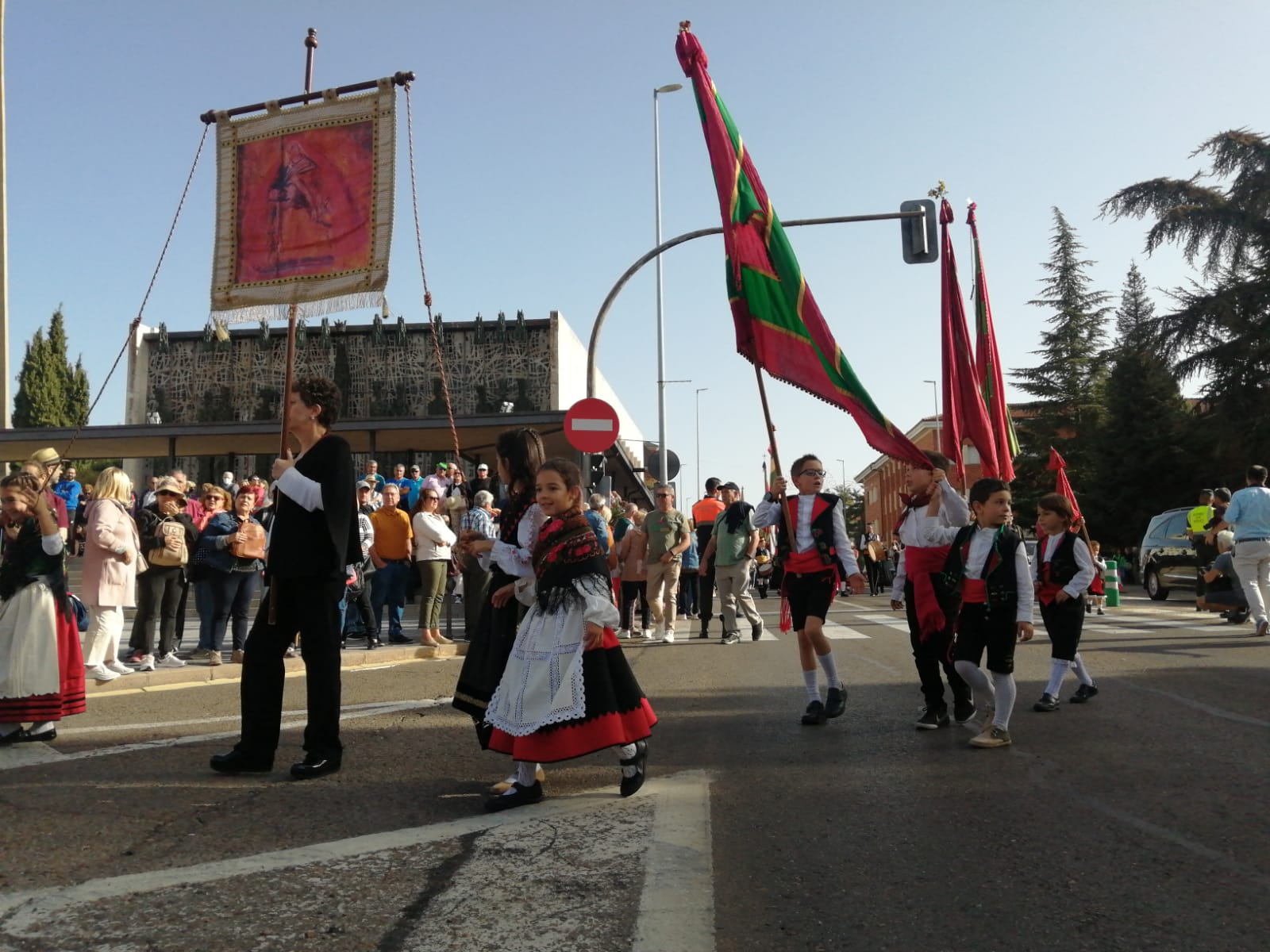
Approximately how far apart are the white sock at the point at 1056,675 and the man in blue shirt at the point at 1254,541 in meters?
6.09

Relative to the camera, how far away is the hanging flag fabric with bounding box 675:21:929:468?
7.51 m

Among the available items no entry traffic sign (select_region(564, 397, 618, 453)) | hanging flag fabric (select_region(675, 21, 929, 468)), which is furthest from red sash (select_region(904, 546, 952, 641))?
no entry traffic sign (select_region(564, 397, 618, 453))

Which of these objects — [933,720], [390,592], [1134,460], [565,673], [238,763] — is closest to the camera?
[565,673]

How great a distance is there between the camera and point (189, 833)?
4.07m

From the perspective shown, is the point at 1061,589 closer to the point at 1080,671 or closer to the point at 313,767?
the point at 1080,671

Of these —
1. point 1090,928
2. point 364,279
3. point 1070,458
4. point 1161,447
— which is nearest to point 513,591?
point 1090,928

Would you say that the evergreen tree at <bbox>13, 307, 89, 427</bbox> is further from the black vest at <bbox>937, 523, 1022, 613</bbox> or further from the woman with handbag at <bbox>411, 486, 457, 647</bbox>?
the black vest at <bbox>937, 523, 1022, 613</bbox>

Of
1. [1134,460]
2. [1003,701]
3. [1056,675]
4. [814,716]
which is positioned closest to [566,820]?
[814,716]

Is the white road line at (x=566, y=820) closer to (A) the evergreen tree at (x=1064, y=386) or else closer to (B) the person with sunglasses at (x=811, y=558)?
(B) the person with sunglasses at (x=811, y=558)

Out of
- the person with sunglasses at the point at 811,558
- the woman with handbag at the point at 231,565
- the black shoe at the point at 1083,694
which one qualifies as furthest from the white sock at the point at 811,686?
the woman with handbag at the point at 231,565

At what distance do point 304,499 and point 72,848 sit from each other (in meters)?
1.87

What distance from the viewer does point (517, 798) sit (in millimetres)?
4492

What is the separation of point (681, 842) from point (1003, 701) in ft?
8.90

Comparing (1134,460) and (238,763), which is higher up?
(1134,460)
